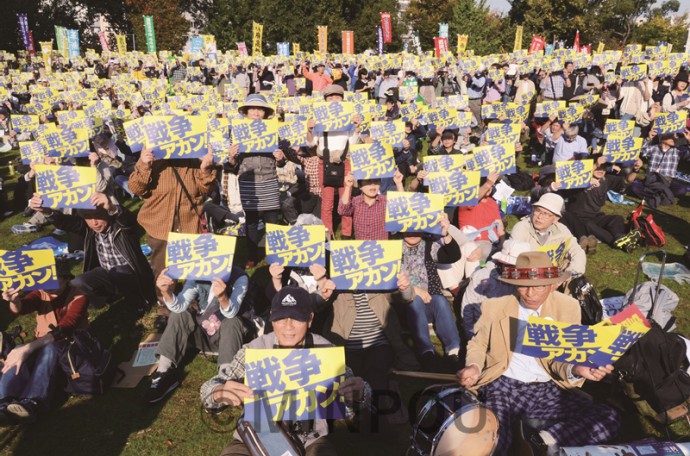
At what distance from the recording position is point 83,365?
4.78 metres

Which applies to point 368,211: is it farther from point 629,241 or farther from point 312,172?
point 629,241

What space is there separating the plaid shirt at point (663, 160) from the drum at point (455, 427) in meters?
9.04

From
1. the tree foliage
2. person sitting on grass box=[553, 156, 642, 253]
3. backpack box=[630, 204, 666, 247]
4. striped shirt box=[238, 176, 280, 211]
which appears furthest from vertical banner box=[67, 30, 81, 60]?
backpack box=[630, 204, 666, 247]

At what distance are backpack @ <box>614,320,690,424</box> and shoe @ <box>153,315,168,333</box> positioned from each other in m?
5.21

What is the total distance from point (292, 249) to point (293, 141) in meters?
4.05

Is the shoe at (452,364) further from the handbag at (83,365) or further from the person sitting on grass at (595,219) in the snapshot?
the person sitting on grass at (595,219)

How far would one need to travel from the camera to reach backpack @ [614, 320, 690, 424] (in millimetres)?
4258

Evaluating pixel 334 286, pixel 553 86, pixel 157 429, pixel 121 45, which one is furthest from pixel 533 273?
pixel 121 45

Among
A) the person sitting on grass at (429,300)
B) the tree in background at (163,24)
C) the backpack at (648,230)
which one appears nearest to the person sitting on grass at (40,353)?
the person sitting on grass at (429,300)

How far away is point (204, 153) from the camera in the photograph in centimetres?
561

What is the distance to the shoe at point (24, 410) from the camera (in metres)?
4.38

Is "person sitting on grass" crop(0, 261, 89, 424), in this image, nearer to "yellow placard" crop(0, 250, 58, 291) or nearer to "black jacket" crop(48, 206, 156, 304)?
"yellow placard" crop(0, 250, 58, 291)

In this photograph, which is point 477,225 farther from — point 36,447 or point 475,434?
point 36,447

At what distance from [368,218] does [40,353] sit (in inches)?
151
